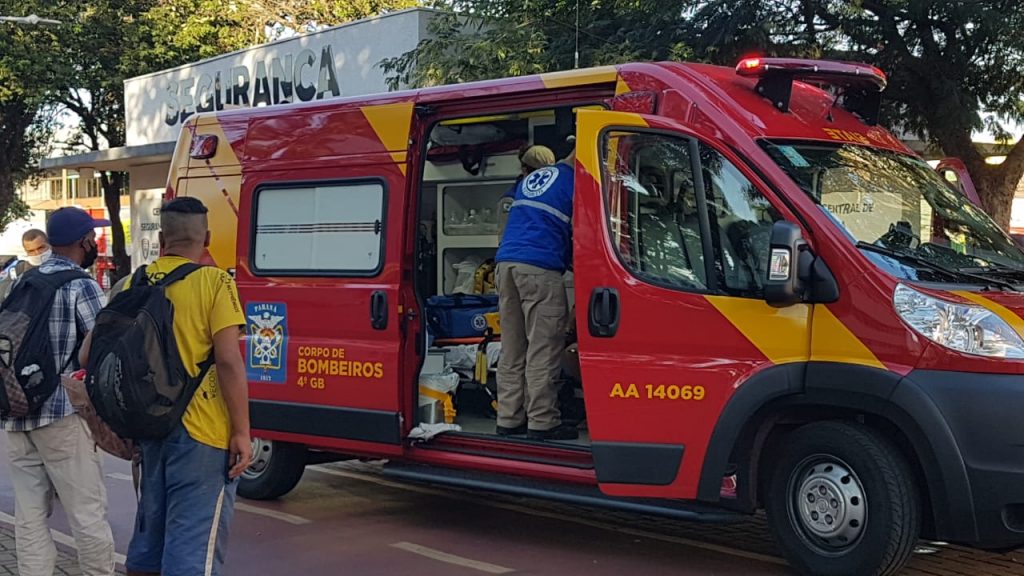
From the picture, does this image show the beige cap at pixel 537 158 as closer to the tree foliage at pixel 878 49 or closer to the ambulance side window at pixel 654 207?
the ambulance side window at pixel 654 207

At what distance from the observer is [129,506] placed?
26.1 ft

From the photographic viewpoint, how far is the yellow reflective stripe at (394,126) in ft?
23.1

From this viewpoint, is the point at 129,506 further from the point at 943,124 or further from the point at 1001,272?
the point at 943,124

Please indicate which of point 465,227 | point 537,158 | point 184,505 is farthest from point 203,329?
point 465,227

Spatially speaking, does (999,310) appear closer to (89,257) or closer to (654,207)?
(654,207)

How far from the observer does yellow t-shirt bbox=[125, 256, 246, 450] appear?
13.5ft

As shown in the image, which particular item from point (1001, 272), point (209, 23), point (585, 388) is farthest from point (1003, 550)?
point (209, 23)

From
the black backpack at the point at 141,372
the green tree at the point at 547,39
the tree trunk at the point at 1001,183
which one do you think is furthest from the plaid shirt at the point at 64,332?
the tree trunk at the point at 1001,183

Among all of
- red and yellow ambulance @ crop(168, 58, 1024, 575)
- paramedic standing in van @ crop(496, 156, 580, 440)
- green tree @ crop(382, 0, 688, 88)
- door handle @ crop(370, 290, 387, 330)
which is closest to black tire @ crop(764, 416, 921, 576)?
red and yellow ambulance @ crop(168, 58, 1024, 575)

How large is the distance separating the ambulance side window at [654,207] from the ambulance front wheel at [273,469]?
3.08 meters

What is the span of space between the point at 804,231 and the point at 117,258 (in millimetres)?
26032

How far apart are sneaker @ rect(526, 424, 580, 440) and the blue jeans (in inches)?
106

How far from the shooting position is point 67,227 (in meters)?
5.09

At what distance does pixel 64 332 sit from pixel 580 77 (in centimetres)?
298
